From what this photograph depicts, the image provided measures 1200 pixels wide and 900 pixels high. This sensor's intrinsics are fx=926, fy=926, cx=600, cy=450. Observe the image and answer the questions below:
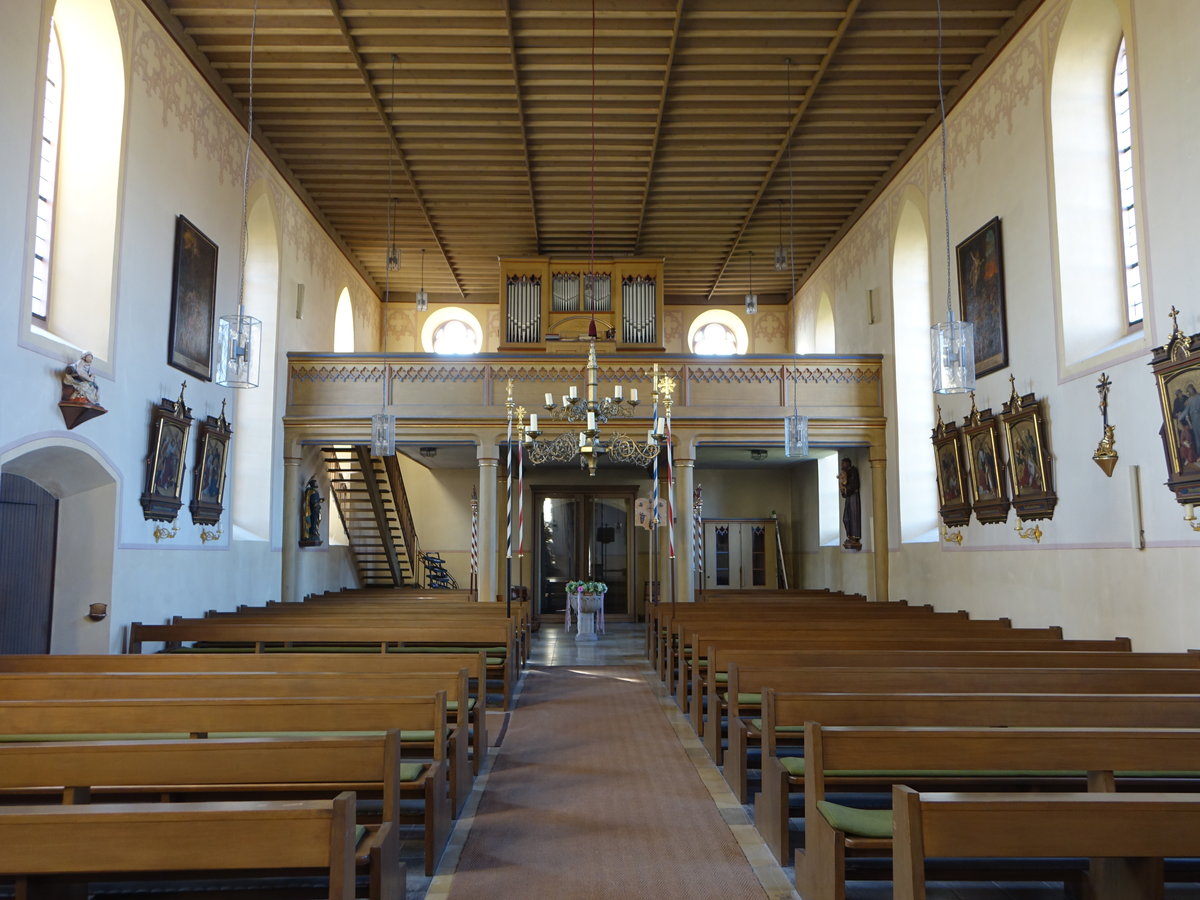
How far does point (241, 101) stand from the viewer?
11.0 m

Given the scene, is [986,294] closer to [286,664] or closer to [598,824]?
[598,824]

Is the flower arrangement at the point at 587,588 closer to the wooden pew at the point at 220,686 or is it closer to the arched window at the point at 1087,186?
the arched window at the point at 1087,186

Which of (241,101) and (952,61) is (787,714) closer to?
(952,61)

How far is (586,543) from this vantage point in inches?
720

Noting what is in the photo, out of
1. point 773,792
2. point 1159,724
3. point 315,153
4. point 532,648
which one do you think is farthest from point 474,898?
point 315,153

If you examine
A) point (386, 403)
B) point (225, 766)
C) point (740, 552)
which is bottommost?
point (225, 766)

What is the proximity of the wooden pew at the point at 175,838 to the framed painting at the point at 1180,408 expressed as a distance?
611 cm

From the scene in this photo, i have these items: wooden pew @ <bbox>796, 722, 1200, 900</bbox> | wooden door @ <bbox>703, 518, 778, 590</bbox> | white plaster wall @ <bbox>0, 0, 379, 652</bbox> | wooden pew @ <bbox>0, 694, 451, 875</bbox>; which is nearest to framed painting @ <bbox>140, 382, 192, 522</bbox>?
white plaster wall @ <bbox>0, 0, 379, 652</bbox>

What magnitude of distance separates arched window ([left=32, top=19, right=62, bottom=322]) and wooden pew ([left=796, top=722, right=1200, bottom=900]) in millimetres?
7323

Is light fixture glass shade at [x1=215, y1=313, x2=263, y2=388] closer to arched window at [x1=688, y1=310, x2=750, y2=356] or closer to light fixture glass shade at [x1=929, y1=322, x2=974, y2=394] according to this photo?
light fixture glass shade at [x1=929, y1=322, x2=974, y2=394]

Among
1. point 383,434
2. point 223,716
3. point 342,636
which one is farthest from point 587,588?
point 223,716

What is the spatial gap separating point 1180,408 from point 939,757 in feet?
14.7

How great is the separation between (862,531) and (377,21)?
31.5 feet

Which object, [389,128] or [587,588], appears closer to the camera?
[389,128]
